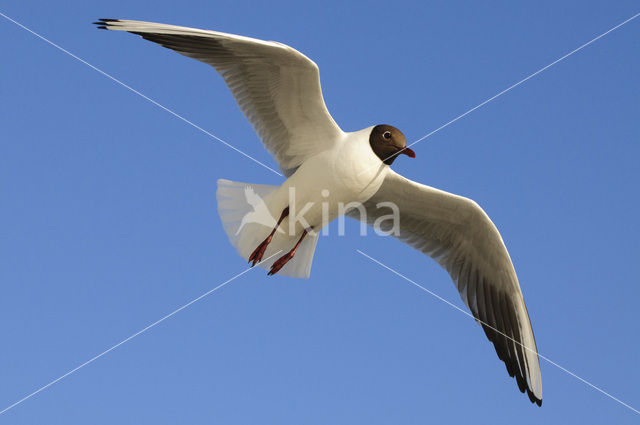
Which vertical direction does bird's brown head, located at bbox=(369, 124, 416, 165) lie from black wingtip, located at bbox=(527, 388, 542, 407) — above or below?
above

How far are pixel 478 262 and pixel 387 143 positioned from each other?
1771mm

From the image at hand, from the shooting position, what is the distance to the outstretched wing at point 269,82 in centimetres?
570

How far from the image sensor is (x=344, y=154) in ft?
20.5

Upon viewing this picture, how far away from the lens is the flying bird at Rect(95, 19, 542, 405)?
593cm

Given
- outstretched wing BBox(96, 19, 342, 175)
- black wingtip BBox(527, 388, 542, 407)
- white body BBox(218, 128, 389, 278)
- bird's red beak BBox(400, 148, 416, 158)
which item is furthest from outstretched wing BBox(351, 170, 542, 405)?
outstretched wing BBox(96, 19, 342, 175)

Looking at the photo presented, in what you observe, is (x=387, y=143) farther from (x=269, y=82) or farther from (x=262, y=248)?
(x=262, y=248)

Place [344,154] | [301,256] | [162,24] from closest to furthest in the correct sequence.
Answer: [162,24]
[344,154]
[301,256]

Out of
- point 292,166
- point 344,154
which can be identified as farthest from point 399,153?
point 292,166

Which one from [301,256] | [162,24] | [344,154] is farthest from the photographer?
[301,256]

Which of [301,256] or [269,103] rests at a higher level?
[269,103]

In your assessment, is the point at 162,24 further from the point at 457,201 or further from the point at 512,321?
the point at 512,321

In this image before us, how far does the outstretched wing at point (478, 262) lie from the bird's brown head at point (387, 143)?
69 centimetres

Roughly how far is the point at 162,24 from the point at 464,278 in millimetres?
3691

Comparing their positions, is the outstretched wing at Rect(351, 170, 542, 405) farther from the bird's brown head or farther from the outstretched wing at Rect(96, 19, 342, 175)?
the outstretched wing at Rect(96, 19, 342, 175)
